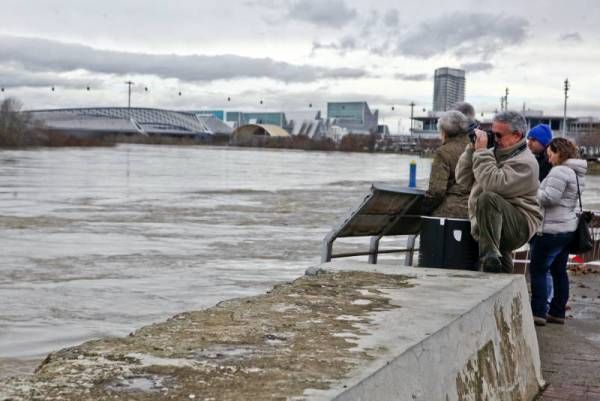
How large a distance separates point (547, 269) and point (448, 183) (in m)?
1.22

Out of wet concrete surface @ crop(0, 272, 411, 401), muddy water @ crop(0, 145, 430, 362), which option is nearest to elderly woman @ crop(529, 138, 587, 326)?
wet concrete surface @ crop(0, 272, 411, 401)

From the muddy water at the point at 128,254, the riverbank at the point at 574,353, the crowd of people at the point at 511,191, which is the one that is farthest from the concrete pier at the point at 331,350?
the muddy water at the point at 128,254

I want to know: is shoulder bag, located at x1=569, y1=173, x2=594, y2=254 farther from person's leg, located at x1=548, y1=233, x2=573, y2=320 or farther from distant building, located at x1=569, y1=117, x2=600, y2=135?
distant building, located at x1=569, y1=117, x2=600, y2=135

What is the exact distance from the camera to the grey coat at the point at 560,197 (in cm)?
750

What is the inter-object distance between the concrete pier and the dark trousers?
0.32 m

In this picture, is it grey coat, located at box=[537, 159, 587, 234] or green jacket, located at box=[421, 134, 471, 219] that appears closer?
green jacket, located at box=[421, 134, 471, 219]

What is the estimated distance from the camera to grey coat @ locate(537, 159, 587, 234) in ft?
24.6

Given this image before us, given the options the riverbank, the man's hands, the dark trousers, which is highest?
the man's hands

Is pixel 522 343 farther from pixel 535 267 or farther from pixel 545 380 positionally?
pixel 535 267

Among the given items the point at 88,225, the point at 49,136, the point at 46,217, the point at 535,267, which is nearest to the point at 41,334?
the point at 535,267

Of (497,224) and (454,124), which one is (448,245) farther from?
(454,124)

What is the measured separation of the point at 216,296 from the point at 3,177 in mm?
29474

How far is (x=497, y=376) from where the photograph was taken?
4.93 meters

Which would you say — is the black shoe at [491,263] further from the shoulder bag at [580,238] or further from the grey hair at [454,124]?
the shoulder bag at [580,238]
